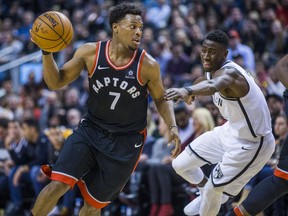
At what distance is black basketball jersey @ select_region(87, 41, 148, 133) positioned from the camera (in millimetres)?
6750

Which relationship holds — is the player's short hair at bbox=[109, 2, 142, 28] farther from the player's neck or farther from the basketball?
the basketball

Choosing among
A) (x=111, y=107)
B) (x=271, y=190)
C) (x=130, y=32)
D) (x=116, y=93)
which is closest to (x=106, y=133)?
(x=111, y=107)

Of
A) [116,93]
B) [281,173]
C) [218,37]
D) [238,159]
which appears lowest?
[281,173]

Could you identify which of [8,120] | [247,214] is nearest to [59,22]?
[247,214]

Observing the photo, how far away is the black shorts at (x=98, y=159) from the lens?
6699 millimetres

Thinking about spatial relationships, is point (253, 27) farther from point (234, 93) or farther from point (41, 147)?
point (234, 93)

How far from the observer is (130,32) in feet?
22.3

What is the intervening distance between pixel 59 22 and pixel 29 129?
471cm

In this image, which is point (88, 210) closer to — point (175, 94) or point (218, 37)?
point (175, 94)

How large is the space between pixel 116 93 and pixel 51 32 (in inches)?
33.8

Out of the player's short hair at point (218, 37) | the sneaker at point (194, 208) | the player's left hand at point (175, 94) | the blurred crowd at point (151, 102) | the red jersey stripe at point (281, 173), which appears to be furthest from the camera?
the blurred crowd at point (151, 102)

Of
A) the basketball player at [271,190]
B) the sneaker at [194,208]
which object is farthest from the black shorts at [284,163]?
the sneaker at [194,208]

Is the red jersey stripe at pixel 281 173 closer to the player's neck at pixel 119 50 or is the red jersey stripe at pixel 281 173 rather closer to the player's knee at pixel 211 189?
the player's knee at pixel 211 189

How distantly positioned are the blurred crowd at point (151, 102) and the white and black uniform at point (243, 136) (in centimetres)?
176
